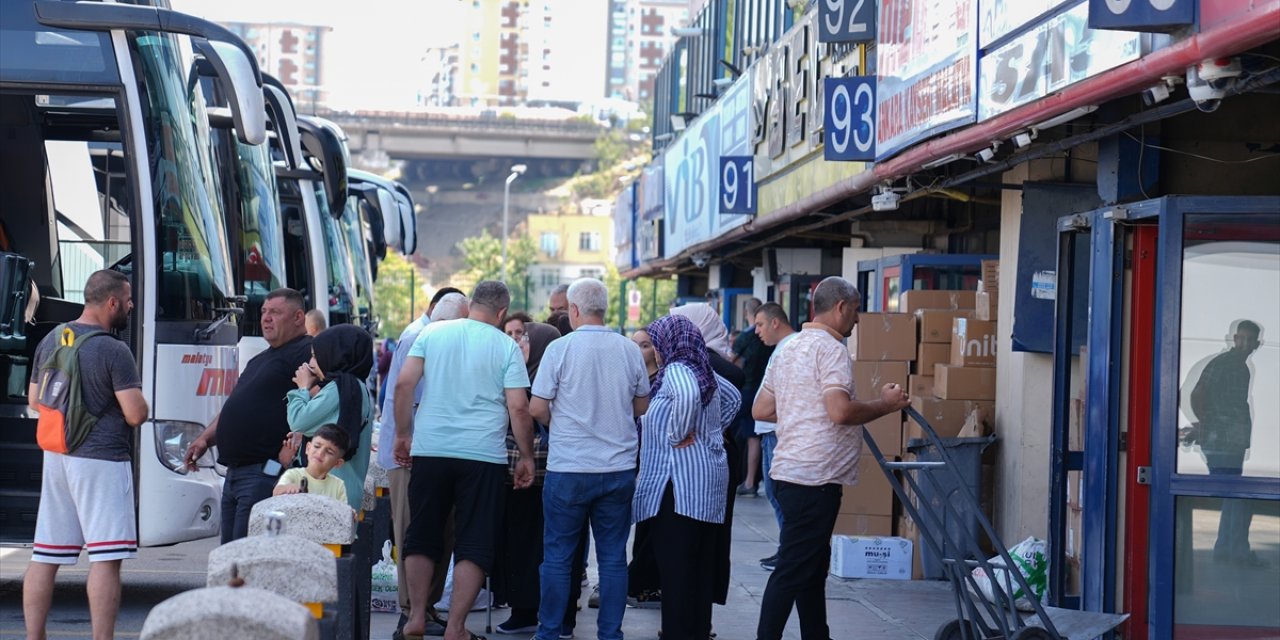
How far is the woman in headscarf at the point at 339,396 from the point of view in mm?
6953

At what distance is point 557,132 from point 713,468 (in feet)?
358

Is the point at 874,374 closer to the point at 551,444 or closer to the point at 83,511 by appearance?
the point at 551,444

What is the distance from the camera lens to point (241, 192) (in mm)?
10773

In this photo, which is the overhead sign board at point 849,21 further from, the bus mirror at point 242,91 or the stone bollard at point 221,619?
the stone bollard at point 221,619

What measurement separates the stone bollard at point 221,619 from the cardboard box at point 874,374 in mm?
7732

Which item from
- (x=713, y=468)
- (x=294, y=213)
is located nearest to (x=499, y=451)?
(x=713, y=468)

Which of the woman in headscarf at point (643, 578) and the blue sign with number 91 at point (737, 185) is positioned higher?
the blue sign with number 91 at point (737, 185)

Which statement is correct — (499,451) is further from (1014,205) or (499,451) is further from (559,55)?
(559,55)

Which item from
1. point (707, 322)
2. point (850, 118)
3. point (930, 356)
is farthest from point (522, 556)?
point (850, 118)

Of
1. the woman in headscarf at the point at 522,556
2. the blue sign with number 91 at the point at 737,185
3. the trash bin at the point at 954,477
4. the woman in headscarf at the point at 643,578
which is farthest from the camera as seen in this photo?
the blue sign with number 91 at the point at 737,185

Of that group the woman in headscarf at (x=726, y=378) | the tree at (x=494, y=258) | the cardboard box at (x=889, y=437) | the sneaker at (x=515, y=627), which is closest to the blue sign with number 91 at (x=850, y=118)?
the cardboard box at (x=889, y=437)

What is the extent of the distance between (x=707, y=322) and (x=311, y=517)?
3.59m

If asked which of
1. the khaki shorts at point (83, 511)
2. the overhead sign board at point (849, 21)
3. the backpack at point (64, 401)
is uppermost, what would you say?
the overhead sign board at point (849, 21)

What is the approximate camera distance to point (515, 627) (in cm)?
830
